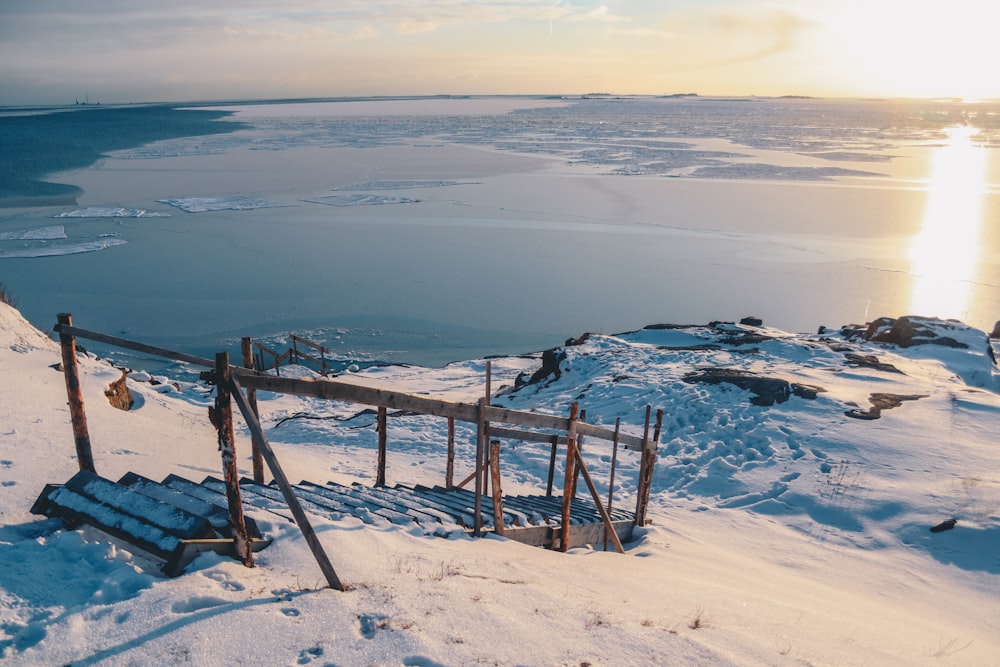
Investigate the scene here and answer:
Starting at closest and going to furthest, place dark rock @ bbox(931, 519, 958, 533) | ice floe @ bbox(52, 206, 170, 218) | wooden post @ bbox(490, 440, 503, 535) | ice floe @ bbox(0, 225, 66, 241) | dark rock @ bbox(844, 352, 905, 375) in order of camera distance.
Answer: wooden post @ bbox(490, 440, 503, 535)
dark rock @ bbox(931, 519, 958, 533)
dark rock @ bbox(844, 352, 905, 375)
ice floe @ bbox(0, 225, 66, 241)
ice floe @ bbox(52, 206, 170, 218)

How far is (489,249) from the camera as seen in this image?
2984cm

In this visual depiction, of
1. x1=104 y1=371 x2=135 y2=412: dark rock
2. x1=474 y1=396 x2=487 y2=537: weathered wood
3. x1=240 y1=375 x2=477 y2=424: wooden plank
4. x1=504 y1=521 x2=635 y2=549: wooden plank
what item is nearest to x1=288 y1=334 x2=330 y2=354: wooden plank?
x1=104 y1=371 x2=135 y2=412: dark rock

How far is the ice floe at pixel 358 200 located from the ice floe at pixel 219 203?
8.04 ft

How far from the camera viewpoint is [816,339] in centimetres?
1927

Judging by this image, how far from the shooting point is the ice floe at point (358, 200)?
39.8 meters

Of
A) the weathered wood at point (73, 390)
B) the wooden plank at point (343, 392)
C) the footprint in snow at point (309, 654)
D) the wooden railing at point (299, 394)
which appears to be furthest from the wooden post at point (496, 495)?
the weathered wood at point (73, 390)

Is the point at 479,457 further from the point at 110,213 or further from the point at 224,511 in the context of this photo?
the point at 110,213

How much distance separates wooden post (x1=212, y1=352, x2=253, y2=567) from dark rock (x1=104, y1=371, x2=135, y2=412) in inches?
375

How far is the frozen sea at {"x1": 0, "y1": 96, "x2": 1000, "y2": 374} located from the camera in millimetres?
22609

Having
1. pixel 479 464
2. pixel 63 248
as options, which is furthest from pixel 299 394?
pixel 63 248

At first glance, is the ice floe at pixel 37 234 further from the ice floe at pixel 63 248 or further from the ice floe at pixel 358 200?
the ice floe at pixel 358 200

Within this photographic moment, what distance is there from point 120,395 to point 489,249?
60.3ft

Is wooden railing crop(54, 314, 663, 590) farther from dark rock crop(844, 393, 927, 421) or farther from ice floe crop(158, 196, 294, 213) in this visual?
ice floe crop(158, 196, 294, 213)

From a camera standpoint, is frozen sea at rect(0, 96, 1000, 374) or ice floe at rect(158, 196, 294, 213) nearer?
frozen sea at rect(0, 96, 1000, 374)
